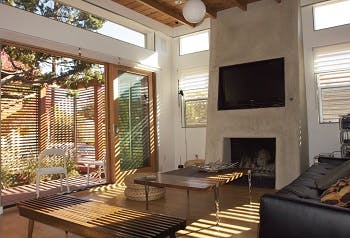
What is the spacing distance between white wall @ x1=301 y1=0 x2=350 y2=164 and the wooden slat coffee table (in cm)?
195

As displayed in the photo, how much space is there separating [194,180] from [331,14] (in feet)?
12.3

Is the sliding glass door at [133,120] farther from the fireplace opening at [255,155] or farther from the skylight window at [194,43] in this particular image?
the fireplace opening at [255,155]

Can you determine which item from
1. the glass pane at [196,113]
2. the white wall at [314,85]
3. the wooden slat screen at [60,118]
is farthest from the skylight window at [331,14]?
the wooden slat screen at [60,118]

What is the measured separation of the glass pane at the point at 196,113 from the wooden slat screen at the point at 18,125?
10.5ft

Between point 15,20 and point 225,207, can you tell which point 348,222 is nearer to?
point 225,207

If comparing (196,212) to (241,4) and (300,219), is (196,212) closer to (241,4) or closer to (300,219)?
(300,219)

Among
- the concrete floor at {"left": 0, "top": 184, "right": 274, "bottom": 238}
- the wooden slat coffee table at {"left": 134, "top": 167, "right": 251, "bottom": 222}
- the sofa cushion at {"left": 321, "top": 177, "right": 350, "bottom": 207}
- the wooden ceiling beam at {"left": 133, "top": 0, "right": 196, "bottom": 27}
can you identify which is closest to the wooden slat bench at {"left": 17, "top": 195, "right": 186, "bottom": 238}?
the concrete floor at {"left": 0, "top": 184, "right": 274, "bottom": 238}

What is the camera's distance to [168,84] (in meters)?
6.57

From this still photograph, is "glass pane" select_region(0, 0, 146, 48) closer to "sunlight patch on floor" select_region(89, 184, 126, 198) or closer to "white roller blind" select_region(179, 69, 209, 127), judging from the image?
"white roller blind" select_region(179, 69, 209, 127)

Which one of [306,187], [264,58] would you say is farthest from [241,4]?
[306,187]

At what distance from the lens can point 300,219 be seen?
60.8 inches

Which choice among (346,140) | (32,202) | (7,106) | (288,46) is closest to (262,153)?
(346,140)

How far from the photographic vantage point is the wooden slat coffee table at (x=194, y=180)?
2863 mm

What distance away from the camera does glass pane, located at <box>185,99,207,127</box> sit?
6250mm
